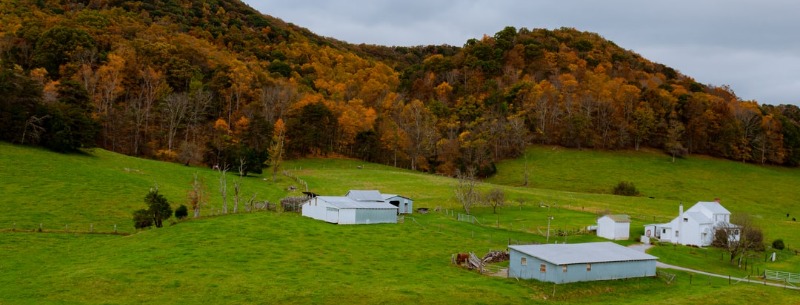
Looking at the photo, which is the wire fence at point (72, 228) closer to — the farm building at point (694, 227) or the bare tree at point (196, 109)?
the farm building at point (694, 227)

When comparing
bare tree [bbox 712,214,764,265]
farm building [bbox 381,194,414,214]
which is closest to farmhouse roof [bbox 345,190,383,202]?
farm building [bbox 381,194,414,214]

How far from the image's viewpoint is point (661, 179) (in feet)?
340

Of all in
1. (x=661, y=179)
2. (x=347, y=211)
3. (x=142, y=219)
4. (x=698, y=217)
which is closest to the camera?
(x=142, y=219)

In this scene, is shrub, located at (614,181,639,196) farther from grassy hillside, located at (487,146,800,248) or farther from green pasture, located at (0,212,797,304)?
green pasture, located at (0,212,797,304)

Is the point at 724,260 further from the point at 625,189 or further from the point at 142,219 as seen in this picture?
the point at 142,219

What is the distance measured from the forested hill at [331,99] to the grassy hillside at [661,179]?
4648 mm

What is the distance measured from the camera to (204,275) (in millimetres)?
34969


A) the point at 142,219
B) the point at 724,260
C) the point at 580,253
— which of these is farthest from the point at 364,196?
the point at 724,260

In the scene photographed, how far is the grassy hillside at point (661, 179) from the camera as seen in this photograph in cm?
8575

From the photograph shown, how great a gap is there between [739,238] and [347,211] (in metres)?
35.9

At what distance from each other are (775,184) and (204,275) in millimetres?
104104

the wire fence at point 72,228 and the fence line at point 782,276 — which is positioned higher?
the fence line at point 782,276

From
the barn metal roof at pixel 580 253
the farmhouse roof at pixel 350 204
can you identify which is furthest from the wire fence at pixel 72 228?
the barn metal roof at pixel 580 253

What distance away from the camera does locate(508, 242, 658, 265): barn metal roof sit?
38.6 m
